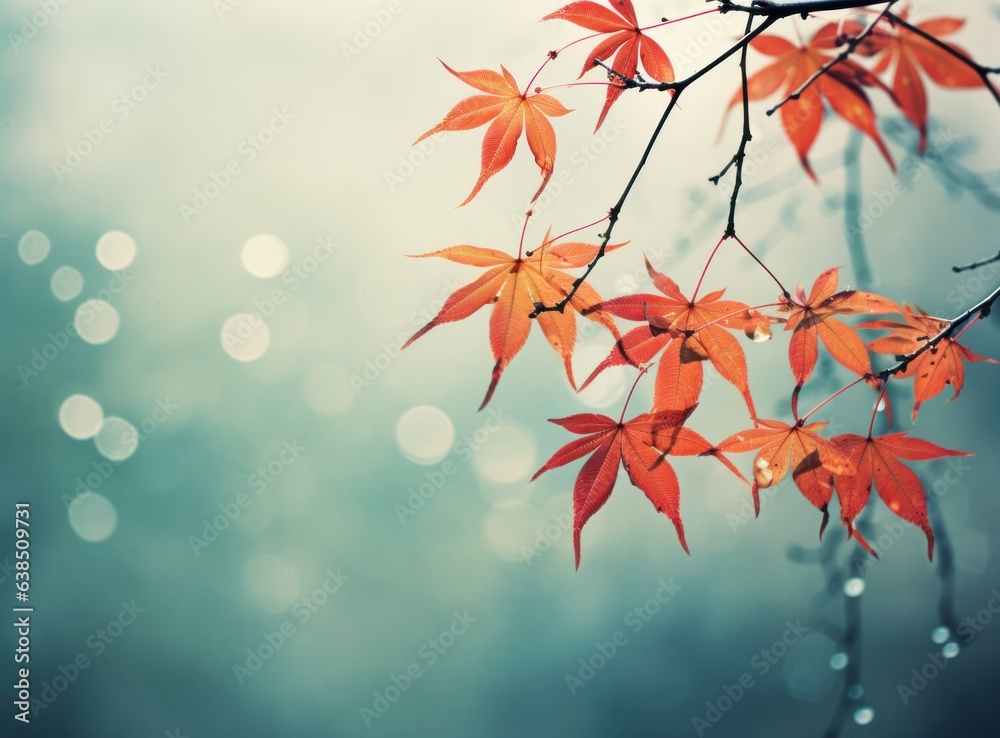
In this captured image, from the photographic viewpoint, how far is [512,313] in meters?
0.64

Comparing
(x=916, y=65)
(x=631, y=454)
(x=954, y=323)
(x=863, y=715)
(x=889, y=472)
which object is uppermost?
(x=916, y=65)

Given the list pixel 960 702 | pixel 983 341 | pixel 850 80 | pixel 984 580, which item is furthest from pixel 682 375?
pixel 960 702

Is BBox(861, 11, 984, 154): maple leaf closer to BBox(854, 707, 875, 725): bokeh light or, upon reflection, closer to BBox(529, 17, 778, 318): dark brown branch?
BBox(529, 17, 778, 318): dark brown branch

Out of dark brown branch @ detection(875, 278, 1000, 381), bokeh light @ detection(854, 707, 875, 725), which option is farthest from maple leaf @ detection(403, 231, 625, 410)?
bokeh light @ detection(854, 707, 875, 725)

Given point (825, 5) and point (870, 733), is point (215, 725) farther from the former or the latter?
point (825, 5)

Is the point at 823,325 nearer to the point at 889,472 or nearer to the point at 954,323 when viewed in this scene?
the point at 954,323

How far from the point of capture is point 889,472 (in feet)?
2.29

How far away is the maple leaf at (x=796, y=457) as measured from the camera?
24.4 inches

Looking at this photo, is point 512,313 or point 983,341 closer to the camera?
point 512,313

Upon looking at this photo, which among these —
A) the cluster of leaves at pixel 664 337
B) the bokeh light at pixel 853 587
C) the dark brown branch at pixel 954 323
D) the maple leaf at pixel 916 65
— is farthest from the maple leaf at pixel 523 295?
the bokeh light at pixel 853 587

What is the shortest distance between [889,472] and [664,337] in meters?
0.36

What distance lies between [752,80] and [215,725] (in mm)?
4760


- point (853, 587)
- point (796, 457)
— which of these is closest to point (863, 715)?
point (853, 587)

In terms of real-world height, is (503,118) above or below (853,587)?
below
